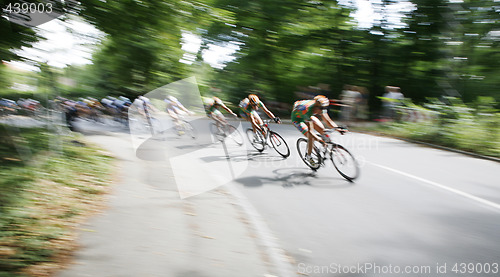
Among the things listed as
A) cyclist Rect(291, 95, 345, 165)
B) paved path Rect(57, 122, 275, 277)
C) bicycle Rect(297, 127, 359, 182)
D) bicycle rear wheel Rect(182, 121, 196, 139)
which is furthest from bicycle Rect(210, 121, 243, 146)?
paved path Rect(57, 122, 275, 277)

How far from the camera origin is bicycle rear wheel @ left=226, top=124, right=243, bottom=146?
1068 cm

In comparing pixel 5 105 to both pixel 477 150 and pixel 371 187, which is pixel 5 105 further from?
pixel 477 150

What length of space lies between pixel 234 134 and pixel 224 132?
0.49m

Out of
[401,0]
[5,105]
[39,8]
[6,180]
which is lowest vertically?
[6,180]

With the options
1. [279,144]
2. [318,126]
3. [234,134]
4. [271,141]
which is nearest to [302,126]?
[318,126]

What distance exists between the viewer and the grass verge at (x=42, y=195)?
3.16 meters

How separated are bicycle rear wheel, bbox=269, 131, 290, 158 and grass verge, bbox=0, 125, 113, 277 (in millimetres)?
4208

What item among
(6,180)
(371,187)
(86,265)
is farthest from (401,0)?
(6,180)

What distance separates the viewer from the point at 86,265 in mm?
3088

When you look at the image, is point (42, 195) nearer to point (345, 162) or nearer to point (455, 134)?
point (345, 162)

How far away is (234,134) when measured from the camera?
11.1 meters

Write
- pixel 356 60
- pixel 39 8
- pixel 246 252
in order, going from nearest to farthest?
pixel 356 60 → pixel 39 8 → pixel 246 252

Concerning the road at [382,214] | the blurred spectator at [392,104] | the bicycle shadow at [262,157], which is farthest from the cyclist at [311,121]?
the blurred spectator at [392,104]

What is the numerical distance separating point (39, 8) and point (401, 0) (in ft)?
19.6
